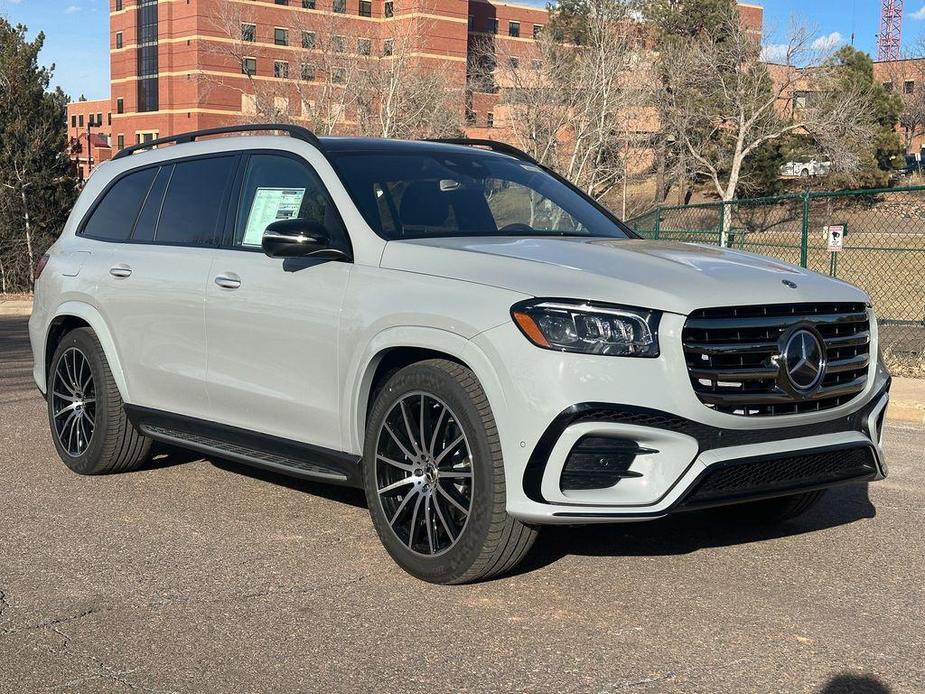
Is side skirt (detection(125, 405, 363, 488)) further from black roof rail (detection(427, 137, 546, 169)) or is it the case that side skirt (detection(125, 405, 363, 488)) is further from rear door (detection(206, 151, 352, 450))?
black roof rail (detection(427, 137, 546, 169))

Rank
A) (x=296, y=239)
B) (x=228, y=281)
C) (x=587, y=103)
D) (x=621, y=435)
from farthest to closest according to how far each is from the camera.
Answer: (x=587, y=103) → (x=228, y=281) → (x=296, y=239) → (x=621, y=435)

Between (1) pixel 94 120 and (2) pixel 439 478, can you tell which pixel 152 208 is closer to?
(2) pixel 439 478

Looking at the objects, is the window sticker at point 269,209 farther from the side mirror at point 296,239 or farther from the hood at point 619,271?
the hood at point 619,271

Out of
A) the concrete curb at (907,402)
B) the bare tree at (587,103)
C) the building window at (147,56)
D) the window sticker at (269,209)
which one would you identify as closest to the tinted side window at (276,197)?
the window sticker at (269,209)

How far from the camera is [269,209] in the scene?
5809mm

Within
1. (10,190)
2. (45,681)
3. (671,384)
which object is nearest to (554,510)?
(671,384)

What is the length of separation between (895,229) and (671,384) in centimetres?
1365

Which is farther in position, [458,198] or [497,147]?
[497,147]

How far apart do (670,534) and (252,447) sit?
2.08 m

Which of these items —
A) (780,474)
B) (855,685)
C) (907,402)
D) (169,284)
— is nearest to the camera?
(855,685)

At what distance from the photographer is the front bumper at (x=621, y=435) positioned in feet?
13.7

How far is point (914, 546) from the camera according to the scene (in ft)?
17.9

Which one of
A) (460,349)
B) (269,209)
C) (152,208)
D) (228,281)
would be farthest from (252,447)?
(152,208)

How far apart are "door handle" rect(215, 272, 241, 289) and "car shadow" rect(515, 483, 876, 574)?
192 centimetres
